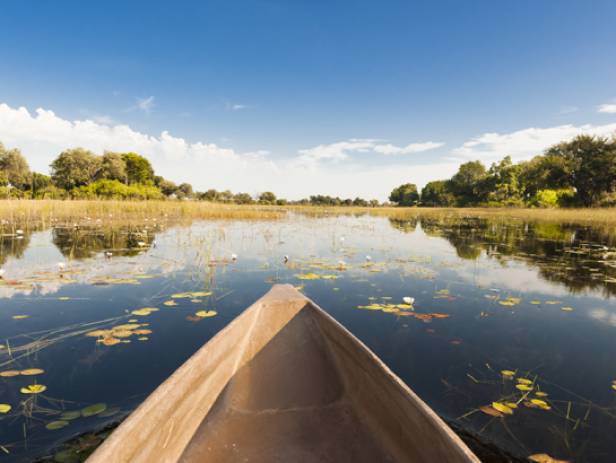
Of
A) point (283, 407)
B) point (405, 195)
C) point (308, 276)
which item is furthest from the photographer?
point (405, 195)

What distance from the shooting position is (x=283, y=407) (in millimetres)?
2066

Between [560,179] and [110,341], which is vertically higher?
[560,179]

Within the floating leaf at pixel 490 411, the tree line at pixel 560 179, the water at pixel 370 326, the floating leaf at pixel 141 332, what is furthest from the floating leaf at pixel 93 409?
the tree line at pixel 560 179

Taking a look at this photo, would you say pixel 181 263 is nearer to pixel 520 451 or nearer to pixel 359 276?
pixel 359 276

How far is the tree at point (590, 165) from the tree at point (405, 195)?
163ft

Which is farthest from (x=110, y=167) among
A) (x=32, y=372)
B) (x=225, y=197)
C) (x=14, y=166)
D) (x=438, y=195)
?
(x=438, y=195)

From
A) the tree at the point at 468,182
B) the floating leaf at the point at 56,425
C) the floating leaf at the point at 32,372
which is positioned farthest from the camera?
the tree at the point at 468,182

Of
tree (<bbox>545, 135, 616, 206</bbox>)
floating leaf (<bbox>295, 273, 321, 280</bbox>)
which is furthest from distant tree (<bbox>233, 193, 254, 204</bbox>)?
tree (<bbox>545, 135, 616, 206</bbox>)

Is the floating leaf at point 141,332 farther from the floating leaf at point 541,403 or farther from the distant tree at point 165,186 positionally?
the distant tree at point 165,186

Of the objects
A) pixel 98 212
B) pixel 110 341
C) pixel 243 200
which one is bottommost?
pixel 110 341

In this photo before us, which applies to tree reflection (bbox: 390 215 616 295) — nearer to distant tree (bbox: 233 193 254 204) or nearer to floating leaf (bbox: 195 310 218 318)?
floating leaf (bbox: 195 310 218 318)

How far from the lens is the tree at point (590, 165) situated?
96.2ft

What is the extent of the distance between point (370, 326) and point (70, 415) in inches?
106

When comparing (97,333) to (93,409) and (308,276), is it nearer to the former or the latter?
(93,409)
